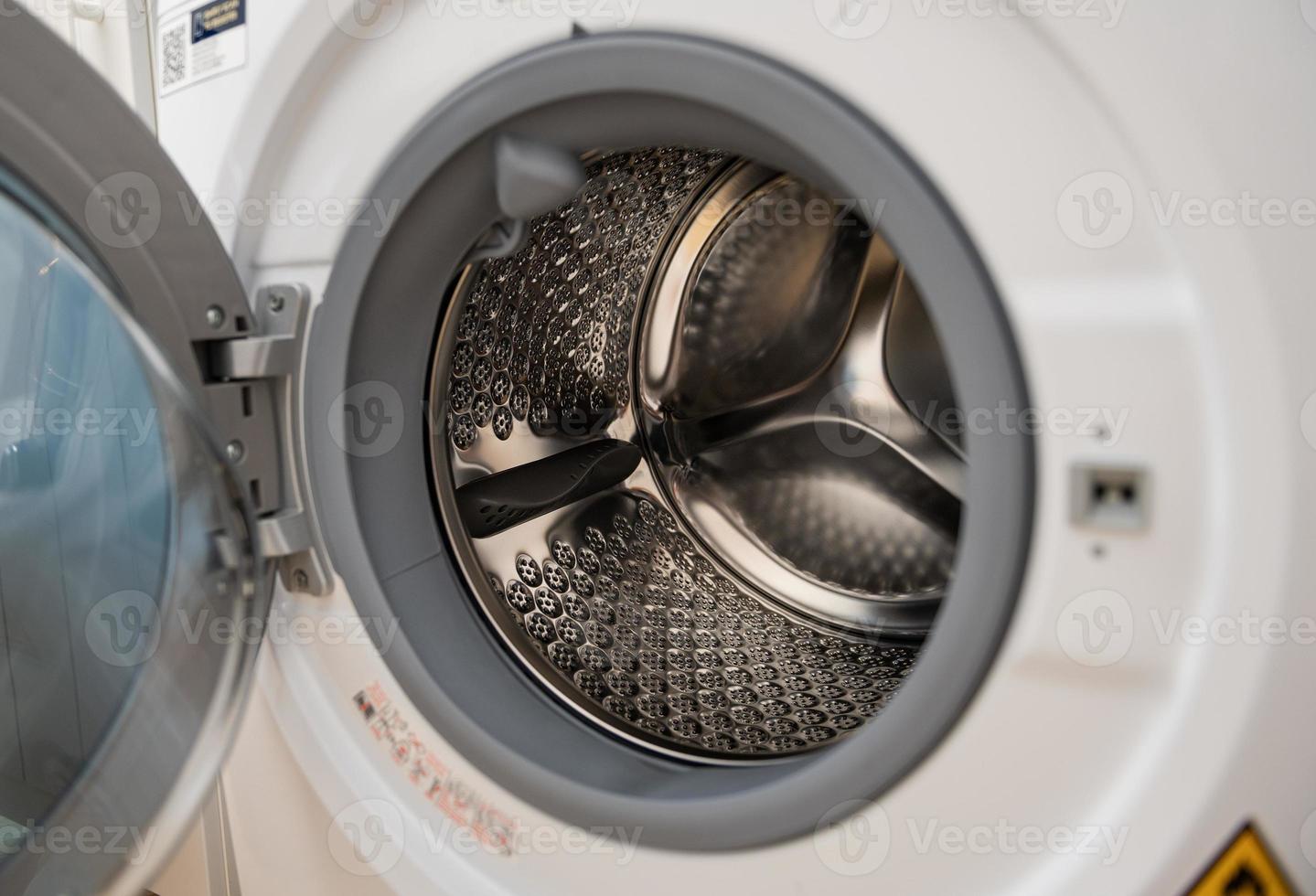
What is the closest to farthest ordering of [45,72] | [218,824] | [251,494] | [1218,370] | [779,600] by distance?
[1218,370], [45,72], [251,494], [218,824], [779,600]

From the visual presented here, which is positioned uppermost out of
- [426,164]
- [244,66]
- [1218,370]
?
[244,66]

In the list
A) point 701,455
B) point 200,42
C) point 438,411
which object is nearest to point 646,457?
point 701,455

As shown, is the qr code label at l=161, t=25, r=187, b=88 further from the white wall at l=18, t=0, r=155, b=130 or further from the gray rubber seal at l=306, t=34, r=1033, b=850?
the gray rubber seal at l=306, t=34, r=1033, b=850

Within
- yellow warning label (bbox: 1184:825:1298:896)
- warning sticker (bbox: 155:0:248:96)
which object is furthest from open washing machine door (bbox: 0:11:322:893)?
yellow warning label (bbox: 1184:825:1298:896)

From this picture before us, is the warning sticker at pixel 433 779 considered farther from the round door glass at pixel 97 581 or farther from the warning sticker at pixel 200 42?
the warning sticker at pixel 200 42

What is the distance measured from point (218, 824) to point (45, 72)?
2.02 feet

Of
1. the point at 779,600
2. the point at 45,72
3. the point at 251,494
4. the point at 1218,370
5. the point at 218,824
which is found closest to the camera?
the point at 1218,370

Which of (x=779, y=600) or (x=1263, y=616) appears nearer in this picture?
(x=1263, y=616)

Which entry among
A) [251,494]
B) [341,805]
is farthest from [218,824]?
[251,494]

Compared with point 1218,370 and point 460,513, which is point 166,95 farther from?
point 1218,370

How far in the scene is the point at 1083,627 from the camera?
1.46 feet

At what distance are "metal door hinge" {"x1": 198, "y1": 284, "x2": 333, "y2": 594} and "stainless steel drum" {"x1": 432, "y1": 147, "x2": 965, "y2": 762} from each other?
101mm

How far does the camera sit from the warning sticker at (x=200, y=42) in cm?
64

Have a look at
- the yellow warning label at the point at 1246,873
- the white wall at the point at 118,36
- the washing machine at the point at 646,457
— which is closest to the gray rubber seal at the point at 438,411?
the washing machine at the point at 646,457
